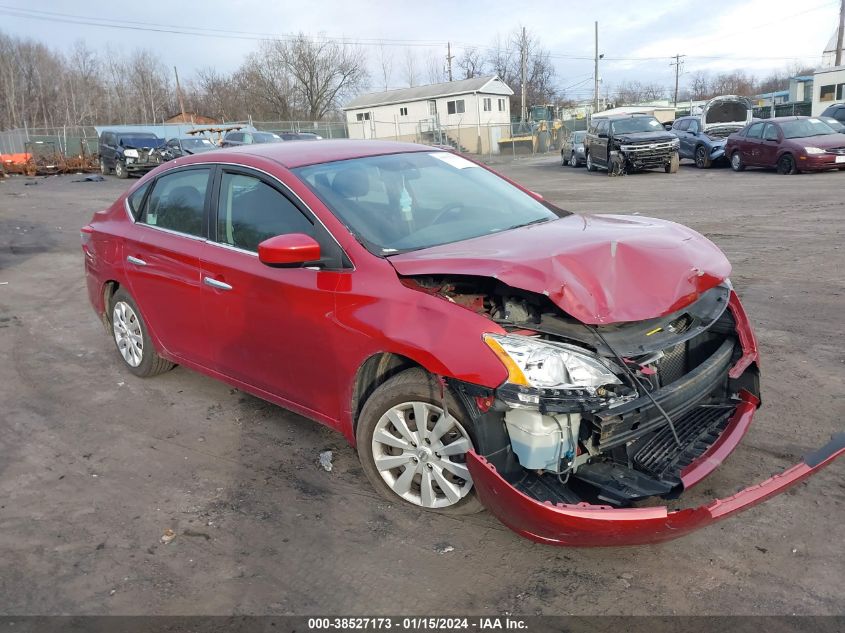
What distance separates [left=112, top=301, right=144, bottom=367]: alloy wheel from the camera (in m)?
5.21

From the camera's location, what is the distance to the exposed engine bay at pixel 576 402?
279 cm

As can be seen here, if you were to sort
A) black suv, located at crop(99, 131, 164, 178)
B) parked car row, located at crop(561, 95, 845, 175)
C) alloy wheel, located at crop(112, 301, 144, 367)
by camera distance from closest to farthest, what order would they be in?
alloy wheel, located at crop(112, 301, 144, 367)
parked car row, located at crop(561, 95, 845, 175)
black suv, located at crop(99, 131, 164, 178)

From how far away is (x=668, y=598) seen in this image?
8.87 ft

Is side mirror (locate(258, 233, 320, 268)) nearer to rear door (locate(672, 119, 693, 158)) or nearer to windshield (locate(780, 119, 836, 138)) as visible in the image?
windshield (locate(780, 119, 836, 138))

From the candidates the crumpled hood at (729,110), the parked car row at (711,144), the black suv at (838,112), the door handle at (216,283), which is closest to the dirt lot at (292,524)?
the door handle at (216,283)

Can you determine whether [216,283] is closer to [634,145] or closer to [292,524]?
[292,524]

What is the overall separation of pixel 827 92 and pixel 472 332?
4242 centimetres

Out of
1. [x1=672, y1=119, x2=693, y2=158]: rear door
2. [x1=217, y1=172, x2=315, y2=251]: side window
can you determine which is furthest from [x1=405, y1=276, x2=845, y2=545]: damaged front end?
[x1=672, y1=119, x2=693, y2=158]: rear door

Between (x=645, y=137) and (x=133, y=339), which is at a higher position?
(x=645, y=137)

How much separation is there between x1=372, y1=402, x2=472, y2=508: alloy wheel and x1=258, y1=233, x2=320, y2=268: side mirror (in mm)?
850

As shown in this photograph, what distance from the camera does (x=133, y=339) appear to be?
208 inches

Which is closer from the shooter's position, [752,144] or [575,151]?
[752,144]

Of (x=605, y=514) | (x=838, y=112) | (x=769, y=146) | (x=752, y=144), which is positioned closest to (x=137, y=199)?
(x=605, y=514)

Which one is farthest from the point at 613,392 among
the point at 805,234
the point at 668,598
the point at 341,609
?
the point at 805,234
